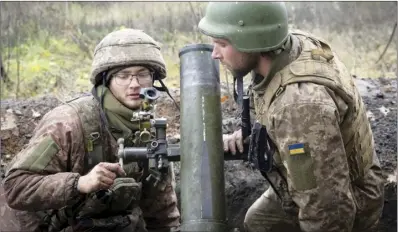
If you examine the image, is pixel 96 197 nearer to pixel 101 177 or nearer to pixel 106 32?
pixel 101 177

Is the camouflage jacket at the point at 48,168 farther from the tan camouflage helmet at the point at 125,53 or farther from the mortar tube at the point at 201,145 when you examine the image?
the mortar tube at the point at 201,145

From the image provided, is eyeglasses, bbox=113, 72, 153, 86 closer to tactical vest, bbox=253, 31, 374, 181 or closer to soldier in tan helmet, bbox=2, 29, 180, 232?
soldier in tan helmet, bbox=2, 29, 180, 232

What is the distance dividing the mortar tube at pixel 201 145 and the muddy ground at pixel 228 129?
81.1 inches

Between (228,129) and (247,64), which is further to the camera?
(228,129)

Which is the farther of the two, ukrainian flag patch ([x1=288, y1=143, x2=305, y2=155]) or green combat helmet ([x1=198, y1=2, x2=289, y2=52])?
green combat helmet ([x1=198, y1=2, x2=289, y2=52])

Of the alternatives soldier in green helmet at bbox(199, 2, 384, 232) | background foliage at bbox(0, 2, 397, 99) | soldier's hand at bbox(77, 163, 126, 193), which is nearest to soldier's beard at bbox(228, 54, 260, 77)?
soldier in green helmet at bbox(199, 2, 384, 232)

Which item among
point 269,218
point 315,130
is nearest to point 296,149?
point 315,130

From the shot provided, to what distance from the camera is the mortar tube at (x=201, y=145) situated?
4.03 m

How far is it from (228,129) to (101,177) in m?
2.66

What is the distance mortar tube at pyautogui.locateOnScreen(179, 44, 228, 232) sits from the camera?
4031mm

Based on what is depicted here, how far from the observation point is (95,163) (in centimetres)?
474

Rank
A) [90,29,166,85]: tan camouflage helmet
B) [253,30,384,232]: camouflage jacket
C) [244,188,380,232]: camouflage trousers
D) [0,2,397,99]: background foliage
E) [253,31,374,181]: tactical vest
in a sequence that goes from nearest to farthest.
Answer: [253,30,384,232]: camouflage jacket, [253,31,374,181]: tactical vest, [90,29,166,85]: tan camouflage helmet, [244,188,380,232]: camouflage trousers, [0,2,397,99]: background foliage

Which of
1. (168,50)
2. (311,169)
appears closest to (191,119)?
(311,169)

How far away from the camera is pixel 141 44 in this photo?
16.6 ft
